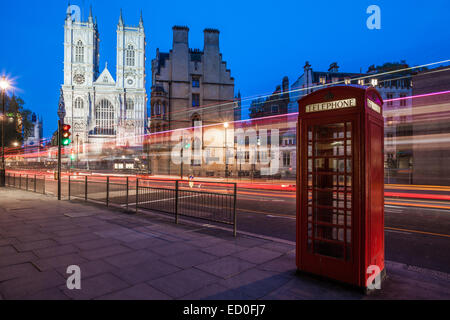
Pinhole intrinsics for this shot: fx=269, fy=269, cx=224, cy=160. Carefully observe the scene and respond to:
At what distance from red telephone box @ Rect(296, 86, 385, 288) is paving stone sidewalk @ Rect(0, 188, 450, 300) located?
358 mm

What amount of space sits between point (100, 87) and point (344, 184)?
371 feet

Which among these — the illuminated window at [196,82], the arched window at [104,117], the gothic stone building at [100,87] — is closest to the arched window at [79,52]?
the gothic stone building at [100,87]

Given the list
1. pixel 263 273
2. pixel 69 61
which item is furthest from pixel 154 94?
pixel 69 61

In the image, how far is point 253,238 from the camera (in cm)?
672

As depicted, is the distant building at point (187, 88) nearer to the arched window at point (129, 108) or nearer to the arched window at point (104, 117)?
the arched window at point (129, 108)

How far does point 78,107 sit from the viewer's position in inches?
3939

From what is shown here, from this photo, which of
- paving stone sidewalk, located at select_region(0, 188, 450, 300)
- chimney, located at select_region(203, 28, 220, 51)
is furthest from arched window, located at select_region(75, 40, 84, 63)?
paving stone sidewalk, located at select_region(0, 188, 450, 300)

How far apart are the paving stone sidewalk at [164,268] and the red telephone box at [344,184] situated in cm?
36

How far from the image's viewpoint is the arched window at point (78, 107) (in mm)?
99750

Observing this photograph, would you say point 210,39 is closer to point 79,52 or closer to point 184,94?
point 184,94

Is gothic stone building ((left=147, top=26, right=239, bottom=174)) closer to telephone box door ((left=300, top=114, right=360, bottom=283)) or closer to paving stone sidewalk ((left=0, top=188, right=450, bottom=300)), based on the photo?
paving stone sidewalk ((left=0, top=188, right=450, bottom=300))

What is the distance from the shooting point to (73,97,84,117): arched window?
327 feet
